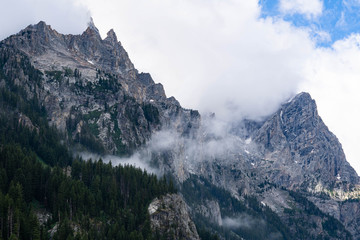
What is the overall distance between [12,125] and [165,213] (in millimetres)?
81544

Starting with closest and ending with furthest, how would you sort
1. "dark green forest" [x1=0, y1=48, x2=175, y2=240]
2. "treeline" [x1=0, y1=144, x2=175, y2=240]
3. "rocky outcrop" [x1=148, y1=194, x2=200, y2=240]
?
"treeline" [x1=0, y1=144, x2=175, y2=240], "dark green forest" [x1=0, y1=48, x2=175, y2=240], "rocky outcrop" [x1=148, y1=194, x2=200, y2=240]

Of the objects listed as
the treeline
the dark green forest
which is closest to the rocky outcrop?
the dark green forest

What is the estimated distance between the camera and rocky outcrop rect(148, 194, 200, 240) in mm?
160875

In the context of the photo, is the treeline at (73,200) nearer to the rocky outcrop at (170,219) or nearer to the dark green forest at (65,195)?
the dark green forest at (65,195)

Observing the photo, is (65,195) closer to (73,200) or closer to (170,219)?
(73,200)

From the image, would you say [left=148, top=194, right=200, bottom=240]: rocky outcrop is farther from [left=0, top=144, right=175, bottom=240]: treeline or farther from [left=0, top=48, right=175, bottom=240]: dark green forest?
[left=0, top=144, right=175, bottom=240]: treeline

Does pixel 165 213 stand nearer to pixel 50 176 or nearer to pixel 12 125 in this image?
pixel 50 176

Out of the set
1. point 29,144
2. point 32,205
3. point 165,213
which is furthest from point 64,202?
point 29,144

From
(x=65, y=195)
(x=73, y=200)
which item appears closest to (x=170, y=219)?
(x=73, y=200)

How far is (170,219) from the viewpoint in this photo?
16775 centimetres

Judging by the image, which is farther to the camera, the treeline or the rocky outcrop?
the rocky outcrop

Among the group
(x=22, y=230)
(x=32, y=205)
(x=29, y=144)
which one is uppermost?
(x=29, y=144)

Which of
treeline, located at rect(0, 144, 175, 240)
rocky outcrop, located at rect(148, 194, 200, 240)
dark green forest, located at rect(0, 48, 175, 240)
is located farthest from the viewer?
rocky outcrop, located at rect(148, 194, 200, 240)

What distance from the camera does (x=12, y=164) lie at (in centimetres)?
13900
